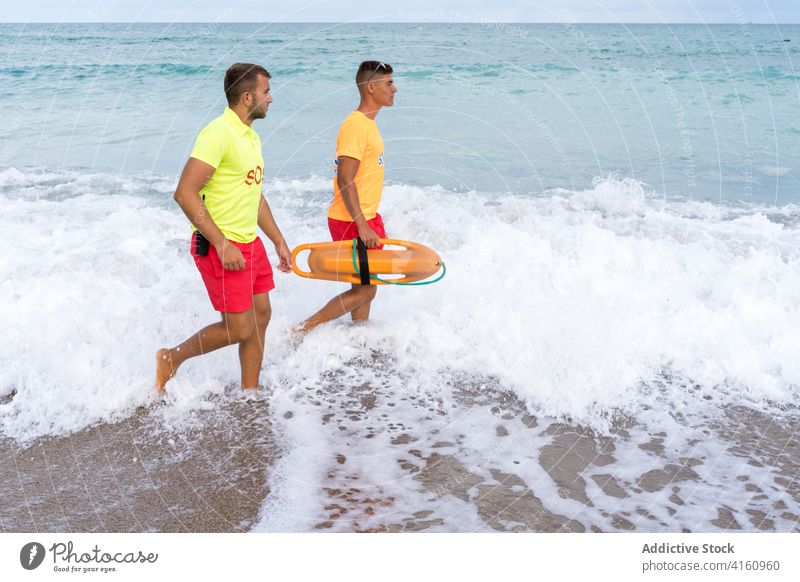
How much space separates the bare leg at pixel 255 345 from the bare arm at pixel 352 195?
2.94 ft

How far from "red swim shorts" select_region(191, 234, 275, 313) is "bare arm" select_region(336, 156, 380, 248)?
32.2 inches

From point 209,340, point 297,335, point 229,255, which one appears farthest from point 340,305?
point 229,255

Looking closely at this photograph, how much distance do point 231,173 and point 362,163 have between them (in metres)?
1.23

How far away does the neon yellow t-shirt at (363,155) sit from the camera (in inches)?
197

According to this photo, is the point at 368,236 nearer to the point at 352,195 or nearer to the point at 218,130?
the point at 352,195

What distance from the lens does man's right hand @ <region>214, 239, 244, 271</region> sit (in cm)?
414

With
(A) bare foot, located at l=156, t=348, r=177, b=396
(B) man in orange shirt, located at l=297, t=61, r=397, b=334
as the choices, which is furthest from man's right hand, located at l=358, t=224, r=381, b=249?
(A) bare foot, located at l=156, t=348, r=177, b=396

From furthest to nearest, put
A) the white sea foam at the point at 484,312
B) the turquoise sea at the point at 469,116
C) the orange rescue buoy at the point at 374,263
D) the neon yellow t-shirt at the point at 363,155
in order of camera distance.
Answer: the turquoise sea at the point at 469,116, the orange rescue buoy at the point at 374,263, the white sea foam at the point at 484,312, the neon yellow t-shirt at the point at 363,155

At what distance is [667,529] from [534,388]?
1560 mm

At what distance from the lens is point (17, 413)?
15.6 feet

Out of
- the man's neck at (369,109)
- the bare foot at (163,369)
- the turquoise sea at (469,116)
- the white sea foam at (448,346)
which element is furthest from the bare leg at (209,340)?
the turquoise sea at (469,116)

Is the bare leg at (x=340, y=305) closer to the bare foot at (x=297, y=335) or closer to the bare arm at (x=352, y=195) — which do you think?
the bare foot at (x=297, y=335)

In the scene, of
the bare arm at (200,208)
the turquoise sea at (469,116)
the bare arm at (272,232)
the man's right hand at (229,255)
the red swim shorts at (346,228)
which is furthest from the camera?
the turquoise sea at (469,116)
